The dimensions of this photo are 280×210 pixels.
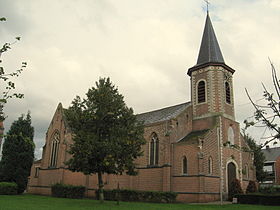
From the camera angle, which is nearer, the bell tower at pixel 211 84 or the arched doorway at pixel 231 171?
the arched doorway at pixel 231 171

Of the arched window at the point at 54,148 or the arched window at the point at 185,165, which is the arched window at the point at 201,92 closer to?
the arched window at the point at 185,165

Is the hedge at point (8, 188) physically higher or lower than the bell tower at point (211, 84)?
lower

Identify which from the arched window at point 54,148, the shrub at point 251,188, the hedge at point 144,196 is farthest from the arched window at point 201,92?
the arched window at point 54,148

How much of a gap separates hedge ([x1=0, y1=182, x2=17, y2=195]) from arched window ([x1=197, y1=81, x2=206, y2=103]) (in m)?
24.8

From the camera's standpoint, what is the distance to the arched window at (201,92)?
109 ft

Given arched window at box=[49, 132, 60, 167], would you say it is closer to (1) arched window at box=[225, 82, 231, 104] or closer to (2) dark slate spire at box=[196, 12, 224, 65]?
(2) dark slate spire at box=[196, 12, 224, 65]

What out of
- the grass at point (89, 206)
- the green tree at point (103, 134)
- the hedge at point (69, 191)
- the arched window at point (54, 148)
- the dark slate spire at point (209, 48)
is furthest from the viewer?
the arched window at point (54, 148)

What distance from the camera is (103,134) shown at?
22.8 m

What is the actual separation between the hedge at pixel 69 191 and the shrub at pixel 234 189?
15.5 meters

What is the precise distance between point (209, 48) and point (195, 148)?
13007 mm

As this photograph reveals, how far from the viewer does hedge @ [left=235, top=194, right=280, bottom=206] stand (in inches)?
953

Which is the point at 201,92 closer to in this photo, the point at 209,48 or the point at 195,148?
the point at 209,48

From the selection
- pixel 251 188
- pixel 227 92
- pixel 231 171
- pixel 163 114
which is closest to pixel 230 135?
pixel 231 171

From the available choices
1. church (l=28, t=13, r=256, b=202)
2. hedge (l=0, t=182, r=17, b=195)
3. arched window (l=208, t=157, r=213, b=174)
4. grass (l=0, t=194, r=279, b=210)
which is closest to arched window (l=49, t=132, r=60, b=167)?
church (l=28, t=13, r=256, b=202)
